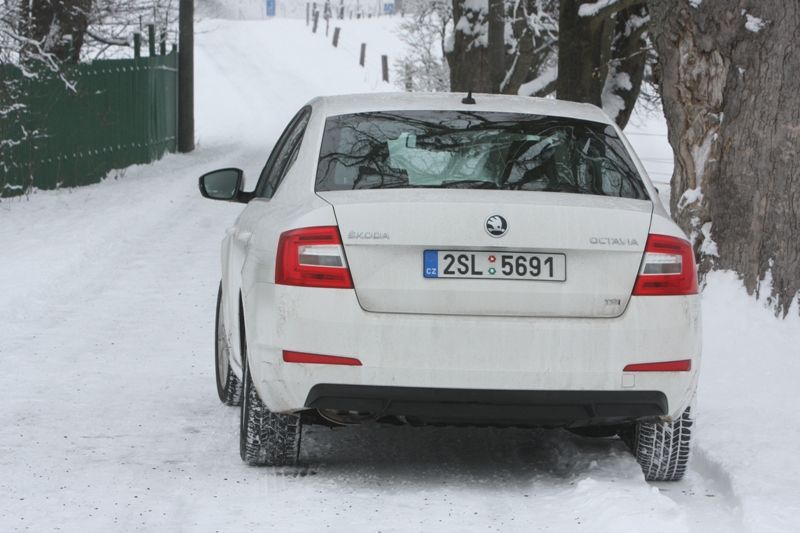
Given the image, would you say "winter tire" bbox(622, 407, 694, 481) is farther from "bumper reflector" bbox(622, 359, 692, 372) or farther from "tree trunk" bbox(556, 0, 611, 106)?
"tree trunk" bbox(556, 0, 611, 106)

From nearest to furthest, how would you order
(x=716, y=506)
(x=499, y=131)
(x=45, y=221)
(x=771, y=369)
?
(x=716, y=506) → (x=499, y=131) → (x=771, y=369) → (x=45, y=221)

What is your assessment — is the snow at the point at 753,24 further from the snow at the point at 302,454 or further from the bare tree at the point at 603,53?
the bare tree at the point at 603,53

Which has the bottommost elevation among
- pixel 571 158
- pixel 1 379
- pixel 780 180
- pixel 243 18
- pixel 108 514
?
pixel 243 18

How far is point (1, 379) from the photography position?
8062mm

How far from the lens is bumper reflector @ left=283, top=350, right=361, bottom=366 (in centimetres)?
533

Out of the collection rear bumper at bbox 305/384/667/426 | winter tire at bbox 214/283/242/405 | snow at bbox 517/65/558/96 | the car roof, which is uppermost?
the car roof

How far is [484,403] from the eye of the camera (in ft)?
17.7

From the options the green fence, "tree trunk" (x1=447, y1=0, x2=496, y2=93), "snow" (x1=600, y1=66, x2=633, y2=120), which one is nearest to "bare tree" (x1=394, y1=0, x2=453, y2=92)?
the green fence

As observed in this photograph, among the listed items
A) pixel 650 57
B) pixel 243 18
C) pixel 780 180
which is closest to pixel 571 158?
pixel 780 180

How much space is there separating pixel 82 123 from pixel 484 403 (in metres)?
17.2

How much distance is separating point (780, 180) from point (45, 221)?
1035 cm

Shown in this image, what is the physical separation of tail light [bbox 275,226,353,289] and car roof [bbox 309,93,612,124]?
100 centimetres

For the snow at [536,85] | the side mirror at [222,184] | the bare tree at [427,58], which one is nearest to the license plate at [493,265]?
the side mirror at [222,184]

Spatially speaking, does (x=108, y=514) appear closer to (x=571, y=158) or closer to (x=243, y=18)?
(x=571, y=158)
